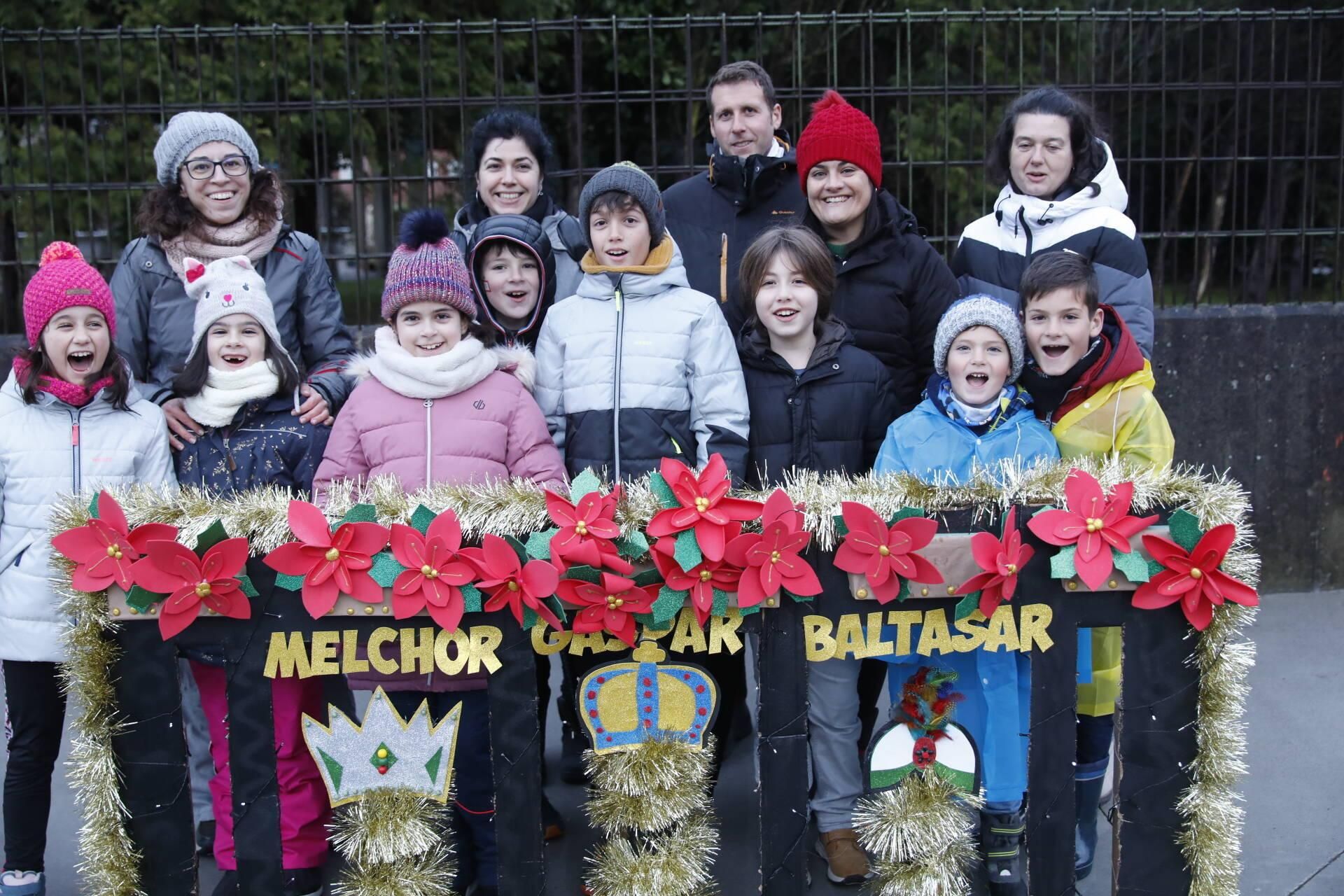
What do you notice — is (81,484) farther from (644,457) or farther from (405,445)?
(644,457)

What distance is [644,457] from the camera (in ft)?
10.8

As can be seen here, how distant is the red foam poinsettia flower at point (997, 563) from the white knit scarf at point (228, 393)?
185 cm

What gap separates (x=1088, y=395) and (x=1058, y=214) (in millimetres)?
715

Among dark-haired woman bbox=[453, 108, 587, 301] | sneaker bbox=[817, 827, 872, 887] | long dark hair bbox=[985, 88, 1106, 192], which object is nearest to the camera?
sneaker bbox=[817, 827, 872, 887]

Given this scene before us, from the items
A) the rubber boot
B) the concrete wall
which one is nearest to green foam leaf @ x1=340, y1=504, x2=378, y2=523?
the rubber boot

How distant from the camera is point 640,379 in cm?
331

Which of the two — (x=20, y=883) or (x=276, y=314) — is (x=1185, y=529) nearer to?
(x=276, y=314)

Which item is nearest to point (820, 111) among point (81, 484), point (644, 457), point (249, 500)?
point (644, 457)

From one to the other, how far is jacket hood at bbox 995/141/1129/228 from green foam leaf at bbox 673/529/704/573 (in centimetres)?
179

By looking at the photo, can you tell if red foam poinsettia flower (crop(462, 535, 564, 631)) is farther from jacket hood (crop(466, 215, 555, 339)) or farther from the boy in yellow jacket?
the boy in yellow jacket

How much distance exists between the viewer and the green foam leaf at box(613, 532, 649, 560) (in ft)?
8.29

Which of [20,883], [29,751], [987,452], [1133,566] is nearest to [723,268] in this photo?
[987,452]

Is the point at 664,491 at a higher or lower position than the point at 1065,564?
higher

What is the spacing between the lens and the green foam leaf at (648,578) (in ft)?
8.35
